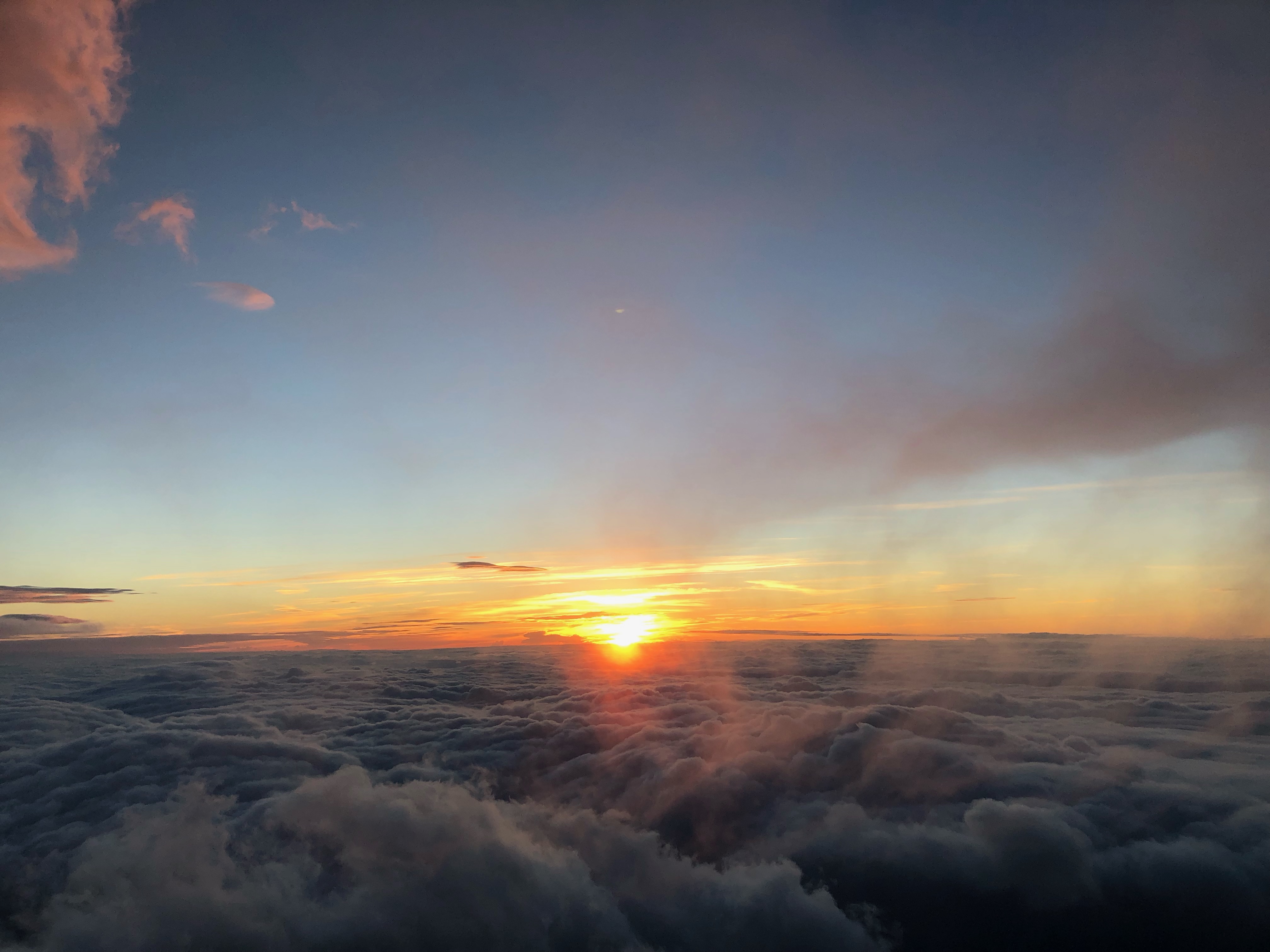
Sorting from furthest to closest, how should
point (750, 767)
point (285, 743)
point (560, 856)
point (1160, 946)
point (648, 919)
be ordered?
point (285, 743) → point (750, 767) → point (560, 856) → point (648, 919) → point (1160, 946)

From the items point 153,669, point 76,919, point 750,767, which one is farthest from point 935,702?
point 153,669

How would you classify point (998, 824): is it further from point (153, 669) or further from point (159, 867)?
point (153, 669)

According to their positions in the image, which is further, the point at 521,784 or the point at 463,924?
the point at 521,784

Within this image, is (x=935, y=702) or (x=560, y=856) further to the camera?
(x=935, y=702)

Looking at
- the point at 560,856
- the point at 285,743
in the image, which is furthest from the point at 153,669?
the point at 560,856

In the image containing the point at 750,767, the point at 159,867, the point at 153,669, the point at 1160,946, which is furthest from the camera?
the point at 153,669

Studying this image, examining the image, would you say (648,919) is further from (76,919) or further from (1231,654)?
(1231,654)

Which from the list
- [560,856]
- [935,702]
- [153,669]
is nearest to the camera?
[560,856]

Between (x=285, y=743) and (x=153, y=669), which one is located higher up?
(x=285, y=743)

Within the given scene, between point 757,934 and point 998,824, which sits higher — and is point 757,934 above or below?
below
